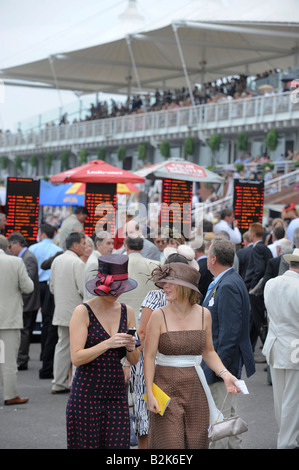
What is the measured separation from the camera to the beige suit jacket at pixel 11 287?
8981 millimetres

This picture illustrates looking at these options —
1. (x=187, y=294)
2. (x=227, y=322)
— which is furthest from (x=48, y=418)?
(x=187, y=294)

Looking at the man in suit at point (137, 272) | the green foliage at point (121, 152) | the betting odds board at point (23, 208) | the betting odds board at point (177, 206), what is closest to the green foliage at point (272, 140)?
the green foliage at point (121, 152)

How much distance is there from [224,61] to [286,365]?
51519 mm

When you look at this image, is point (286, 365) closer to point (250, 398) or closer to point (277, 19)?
point (250, 398)

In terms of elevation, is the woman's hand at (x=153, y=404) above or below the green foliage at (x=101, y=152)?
below

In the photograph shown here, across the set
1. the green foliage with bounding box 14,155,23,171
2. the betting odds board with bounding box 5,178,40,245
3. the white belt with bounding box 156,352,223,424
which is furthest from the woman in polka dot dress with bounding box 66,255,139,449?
the green foliage with bounding box 14,155,23,171

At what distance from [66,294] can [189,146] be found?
35.0 metres

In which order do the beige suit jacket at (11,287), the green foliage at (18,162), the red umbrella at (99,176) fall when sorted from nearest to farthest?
the beige suit jacket at (11,287) → the red umbrella at (99,176) → the green foliage at (18,162)

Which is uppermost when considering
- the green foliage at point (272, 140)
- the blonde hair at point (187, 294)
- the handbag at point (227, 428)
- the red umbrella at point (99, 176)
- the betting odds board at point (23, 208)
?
the green foliage at point (272, 140)

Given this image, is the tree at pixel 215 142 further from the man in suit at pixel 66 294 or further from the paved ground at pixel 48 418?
the man in suit at pixel 66 294

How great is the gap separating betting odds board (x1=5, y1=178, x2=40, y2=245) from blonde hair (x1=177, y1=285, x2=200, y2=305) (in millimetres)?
9162

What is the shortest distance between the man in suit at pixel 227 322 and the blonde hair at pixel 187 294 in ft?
3.28

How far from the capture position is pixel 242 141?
40.0m

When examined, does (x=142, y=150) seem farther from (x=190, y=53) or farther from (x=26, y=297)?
(x=26, y=297)
